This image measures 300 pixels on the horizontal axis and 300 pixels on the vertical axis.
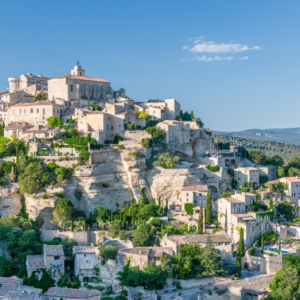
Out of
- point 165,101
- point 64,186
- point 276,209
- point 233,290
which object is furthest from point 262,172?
point 64,186

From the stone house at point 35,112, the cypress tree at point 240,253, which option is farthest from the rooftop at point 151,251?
the stone house at point 35,112

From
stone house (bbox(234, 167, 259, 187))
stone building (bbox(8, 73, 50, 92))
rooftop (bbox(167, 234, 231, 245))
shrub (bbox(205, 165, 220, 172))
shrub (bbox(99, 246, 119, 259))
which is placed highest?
stone building (bbox(8, 73, 50, 92))

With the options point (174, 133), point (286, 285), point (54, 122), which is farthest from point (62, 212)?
point (286, 285)

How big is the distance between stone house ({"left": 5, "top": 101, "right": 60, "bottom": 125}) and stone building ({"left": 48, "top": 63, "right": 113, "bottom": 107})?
419 cm

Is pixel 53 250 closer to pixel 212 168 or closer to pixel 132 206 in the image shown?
pixel 132 206

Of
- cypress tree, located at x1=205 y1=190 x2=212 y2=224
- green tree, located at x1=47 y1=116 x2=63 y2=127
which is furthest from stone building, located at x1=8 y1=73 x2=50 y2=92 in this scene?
cypress tree, located at x1=205 y1=190 x2=212 y2=224

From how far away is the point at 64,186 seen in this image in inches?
2078

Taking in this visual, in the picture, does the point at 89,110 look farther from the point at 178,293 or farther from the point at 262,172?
the point at 178,293

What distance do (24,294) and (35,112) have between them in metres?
31.6

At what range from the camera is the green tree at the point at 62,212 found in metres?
49.9

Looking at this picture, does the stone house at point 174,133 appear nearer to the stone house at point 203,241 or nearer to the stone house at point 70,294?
the stone house at point 203,241

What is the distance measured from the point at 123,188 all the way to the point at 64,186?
25.3 ft

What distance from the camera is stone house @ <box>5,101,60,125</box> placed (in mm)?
62281

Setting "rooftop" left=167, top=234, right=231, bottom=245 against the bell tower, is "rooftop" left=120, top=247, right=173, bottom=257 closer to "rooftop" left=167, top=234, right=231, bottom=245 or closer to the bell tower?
"rooftop" left=167, top=234, right=231, bottom=245
